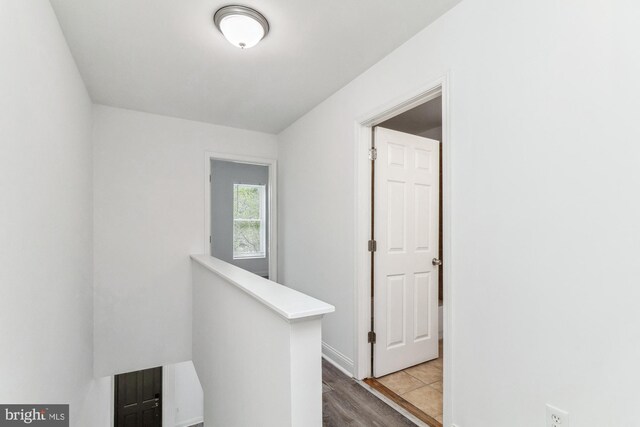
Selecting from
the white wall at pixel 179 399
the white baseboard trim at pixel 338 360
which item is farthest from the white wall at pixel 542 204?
the white wall at pixel 179 399

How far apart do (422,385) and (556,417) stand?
123 cm

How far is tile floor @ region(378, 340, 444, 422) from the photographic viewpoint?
2.07m

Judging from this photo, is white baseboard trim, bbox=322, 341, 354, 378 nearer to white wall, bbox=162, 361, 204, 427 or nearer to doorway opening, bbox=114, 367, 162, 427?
white wall, bbox=162, 361, 204, 427

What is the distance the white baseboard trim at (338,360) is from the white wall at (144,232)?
5.30ft

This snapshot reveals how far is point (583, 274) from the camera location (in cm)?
117

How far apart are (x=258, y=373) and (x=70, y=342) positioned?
1.55 meters

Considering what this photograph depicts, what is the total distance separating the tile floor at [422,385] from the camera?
6.79 feet

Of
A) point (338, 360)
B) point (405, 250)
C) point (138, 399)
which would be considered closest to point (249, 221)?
point (138, 399)

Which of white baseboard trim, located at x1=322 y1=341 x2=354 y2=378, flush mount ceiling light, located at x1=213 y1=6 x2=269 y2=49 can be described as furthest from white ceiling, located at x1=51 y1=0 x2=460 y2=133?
white baseboard trim, located at x1=322 y1=341 x2=354 y2=378

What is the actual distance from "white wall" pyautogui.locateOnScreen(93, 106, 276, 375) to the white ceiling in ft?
1.16

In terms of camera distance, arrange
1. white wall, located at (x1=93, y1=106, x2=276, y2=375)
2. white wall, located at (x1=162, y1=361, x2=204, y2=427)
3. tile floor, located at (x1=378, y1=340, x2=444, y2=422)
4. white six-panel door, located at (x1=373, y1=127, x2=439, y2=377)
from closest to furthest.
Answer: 1. tile floor, located at (x1=378, y1=340, x2=444, y2=422)
2. white six-panel door, located at (x1=373, y1=127, x2=439, y2=377)
3. white wall, located at (x1=93, y1=106, x2=276, y2=375)
4. white wall, located at (x1=162, y1=361, x2=204, y2=427)

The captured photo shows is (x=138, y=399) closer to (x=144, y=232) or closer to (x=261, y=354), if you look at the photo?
(x=144, y=232)

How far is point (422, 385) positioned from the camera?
2342 mm

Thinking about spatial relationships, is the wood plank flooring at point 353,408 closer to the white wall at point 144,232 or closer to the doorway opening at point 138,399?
the white wall at point 144,232
